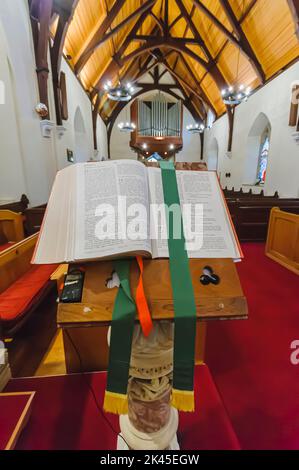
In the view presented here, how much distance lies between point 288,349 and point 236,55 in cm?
770

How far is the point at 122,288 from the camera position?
600 millimetres

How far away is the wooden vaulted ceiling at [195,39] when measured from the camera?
4.88 m

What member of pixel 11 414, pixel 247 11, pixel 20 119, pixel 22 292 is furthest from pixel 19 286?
pixel 247 11

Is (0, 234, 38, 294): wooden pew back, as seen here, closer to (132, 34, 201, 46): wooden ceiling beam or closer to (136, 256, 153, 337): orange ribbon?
(136, 256, 153, 337): orange ribbon

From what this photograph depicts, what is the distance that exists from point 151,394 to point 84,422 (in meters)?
0.57

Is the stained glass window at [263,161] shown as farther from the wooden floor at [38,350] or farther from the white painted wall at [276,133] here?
the wooden floor at [38,350]

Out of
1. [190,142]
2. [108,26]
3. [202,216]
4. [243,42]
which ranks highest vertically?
[108,26]

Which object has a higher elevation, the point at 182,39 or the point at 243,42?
the point at 182,39

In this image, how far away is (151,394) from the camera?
750 mm

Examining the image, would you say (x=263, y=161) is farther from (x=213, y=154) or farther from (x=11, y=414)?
(x=11, y=414)

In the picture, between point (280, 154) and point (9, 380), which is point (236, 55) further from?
point (9, 380)

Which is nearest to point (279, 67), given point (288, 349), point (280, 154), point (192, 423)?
point (280, 154)

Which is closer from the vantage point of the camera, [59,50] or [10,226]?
[10,226]

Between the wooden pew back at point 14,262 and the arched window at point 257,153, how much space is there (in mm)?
6786
